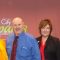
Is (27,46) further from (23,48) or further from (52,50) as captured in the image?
(52,50)

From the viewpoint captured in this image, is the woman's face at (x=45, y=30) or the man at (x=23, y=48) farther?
the woman's face at (x=45, y=30)

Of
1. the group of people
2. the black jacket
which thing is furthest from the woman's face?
the black jacket

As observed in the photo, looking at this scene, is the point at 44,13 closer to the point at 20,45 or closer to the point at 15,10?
the point at 15,10

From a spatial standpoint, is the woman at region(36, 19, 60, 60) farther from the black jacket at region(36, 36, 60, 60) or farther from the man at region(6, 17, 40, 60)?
the man at region(6, 17, 40, 60)

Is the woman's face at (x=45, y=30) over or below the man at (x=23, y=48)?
over

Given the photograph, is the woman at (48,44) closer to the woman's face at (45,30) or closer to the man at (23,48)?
the woman's face at (45,30)

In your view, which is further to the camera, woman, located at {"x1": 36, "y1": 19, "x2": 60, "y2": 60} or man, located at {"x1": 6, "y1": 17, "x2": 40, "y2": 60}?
woman, located at {"x1": 36, "y1": 19, "x2": 60, "y2": 60}

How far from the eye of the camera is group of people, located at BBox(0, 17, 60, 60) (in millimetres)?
2699

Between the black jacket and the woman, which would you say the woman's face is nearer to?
the woman

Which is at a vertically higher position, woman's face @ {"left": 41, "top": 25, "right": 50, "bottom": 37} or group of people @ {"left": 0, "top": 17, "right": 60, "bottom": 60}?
woman's face @ {"left": 41, "top": 25, "right": 50, "bottom": 37}

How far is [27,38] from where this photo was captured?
8.98ft

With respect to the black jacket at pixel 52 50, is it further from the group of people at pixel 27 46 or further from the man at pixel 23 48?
the man at pixel 23 48

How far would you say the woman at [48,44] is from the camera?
2.83 meters

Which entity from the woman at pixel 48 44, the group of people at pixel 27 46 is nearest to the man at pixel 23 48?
the group of people at pixel 27 46
